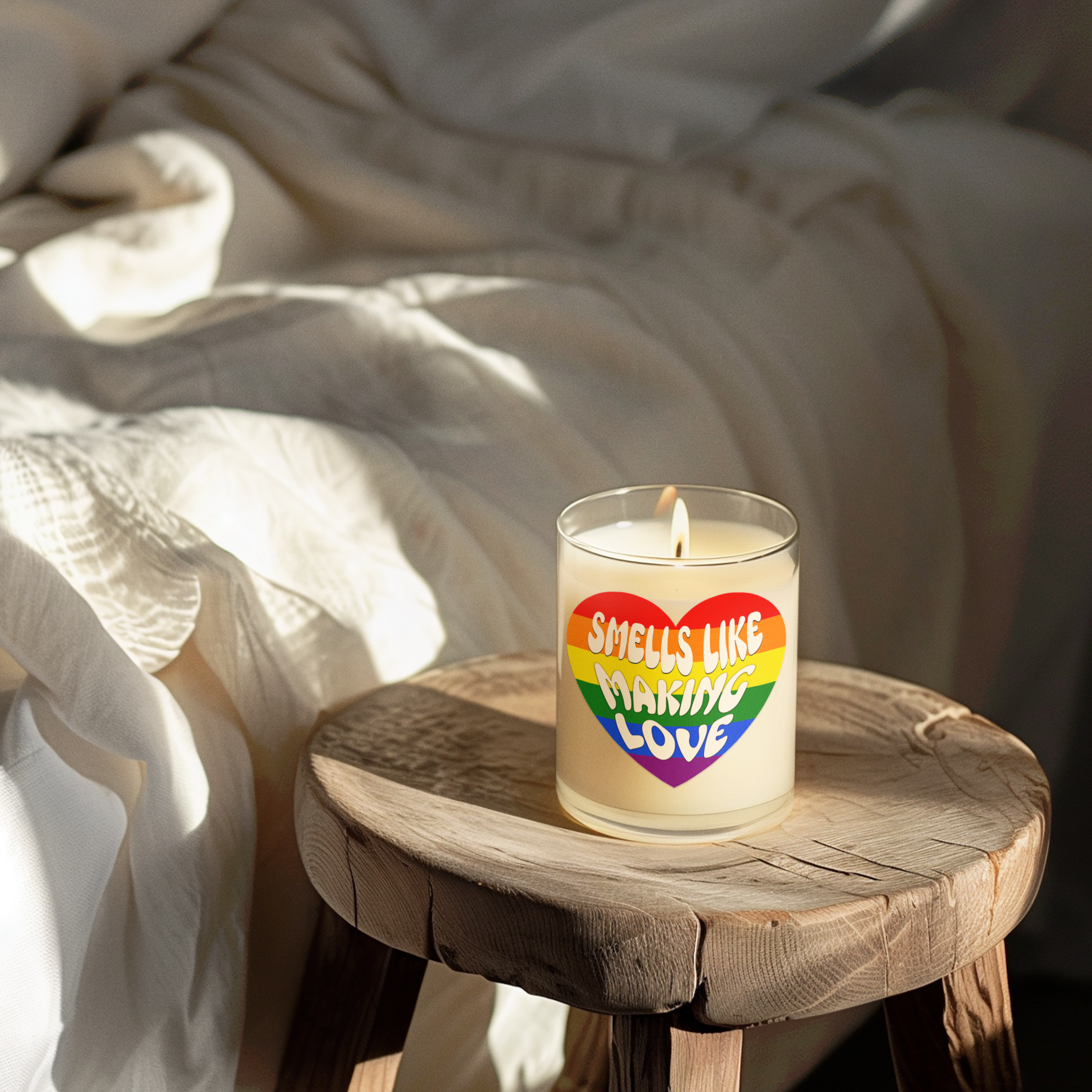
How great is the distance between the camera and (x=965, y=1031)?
1.75 ft

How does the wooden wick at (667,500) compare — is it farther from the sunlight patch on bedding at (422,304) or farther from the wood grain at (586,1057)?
the wood grain at (586,1057)

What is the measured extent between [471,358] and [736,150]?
374 millimetres

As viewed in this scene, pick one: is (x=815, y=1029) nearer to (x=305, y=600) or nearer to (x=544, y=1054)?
(x=544, y=1054)

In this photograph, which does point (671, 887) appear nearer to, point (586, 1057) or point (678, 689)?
point (678, 689)

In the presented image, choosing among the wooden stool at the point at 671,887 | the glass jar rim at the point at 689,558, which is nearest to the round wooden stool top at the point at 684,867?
the wooden stool at the point at 671,887

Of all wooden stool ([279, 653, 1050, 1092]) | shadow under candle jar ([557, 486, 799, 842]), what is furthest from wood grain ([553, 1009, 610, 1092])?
shadow under candle jar ([557, 486, 799, 842])

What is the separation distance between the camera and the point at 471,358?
75cm

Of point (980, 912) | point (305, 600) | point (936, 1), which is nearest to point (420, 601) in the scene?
point (305, 600)

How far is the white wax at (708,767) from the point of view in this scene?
0.46m

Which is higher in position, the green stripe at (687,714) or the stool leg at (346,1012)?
the green stripe at (687,714)

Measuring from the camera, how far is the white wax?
1.50ft

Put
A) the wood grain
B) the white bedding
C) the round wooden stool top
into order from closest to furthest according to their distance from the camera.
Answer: the round wooden stool top → the white bedding → the wood grain

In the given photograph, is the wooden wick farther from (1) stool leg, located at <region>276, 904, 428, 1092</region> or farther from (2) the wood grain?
(2) the wood grain

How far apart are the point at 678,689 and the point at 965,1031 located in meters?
0.21
